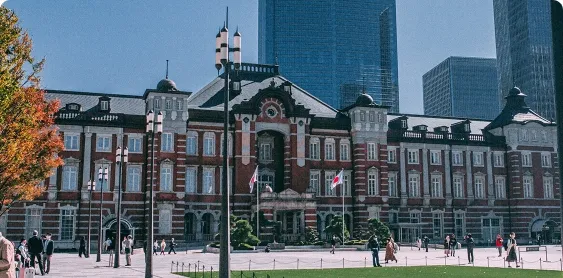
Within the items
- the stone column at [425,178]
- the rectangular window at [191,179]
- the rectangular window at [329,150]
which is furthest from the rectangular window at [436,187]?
the rectangular window at [191,179]

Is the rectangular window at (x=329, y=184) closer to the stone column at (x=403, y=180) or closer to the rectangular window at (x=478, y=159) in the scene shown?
the stone column at (x=403, y=180)

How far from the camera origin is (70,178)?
53062 millimetres

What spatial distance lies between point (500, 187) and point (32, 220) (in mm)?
48550

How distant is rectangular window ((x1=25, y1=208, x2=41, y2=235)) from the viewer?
51.6 metres

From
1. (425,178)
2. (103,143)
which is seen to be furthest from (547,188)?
(103,143)

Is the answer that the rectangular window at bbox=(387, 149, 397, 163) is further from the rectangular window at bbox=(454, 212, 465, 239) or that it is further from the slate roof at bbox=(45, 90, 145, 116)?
the slate roof at bbox=(45, 90, 145, 116)

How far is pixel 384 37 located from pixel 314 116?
132126mm

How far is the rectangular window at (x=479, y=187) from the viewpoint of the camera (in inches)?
2667

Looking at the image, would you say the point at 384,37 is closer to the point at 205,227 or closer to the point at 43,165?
the point at 205,227

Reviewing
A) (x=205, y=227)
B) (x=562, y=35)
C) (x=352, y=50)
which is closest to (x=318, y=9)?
(x=352, y=50)

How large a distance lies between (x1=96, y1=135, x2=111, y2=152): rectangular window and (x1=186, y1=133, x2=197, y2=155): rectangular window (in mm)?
7031

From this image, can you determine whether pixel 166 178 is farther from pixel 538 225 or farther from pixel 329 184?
pixel 538 225

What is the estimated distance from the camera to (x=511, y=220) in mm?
68000

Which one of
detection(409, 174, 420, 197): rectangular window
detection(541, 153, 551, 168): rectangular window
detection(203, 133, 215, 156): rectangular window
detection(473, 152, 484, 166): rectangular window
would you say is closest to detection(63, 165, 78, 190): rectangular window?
detection(203, 133, 215, 156): rectangular window
